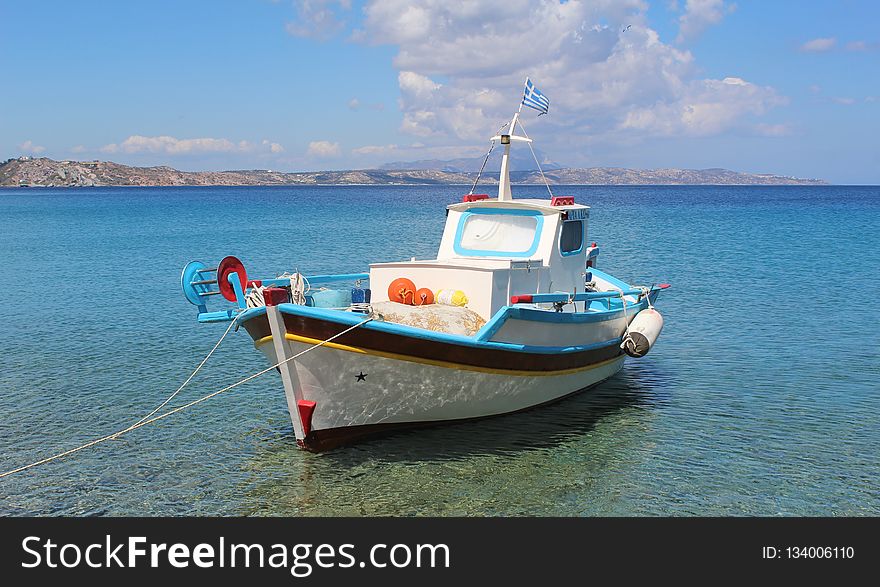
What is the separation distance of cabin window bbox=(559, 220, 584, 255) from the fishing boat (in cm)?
2

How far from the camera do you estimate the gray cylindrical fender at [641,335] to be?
1528cm

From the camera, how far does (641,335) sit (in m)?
15.3

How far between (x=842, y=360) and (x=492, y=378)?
1033cm

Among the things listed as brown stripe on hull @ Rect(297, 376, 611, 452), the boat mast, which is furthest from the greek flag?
brown stripe on hull @ Rect(297, 376, 611, 452)

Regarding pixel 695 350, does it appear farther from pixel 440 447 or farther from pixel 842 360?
→ pixel 440 447

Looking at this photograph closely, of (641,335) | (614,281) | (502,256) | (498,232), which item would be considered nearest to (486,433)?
(502,256)

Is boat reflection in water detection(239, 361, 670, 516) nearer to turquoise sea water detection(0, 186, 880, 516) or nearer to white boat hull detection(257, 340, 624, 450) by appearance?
turquoise sea water detection(0, 186, 880, 516)

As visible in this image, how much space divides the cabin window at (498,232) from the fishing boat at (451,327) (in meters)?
0.02

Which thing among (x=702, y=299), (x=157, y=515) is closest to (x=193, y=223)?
(x=702, y=299)

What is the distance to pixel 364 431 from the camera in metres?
12.6

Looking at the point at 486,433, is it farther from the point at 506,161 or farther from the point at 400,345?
the point at 506,161

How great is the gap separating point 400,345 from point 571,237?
556 cm

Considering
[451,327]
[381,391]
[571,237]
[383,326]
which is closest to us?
[383,326]

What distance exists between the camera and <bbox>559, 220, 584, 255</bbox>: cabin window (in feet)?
51.0
